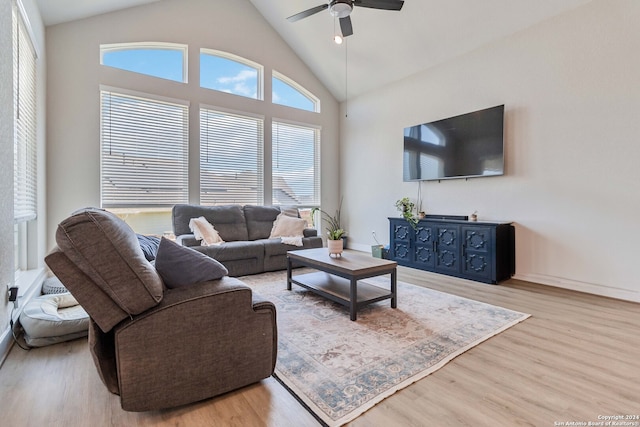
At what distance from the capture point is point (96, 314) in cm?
132

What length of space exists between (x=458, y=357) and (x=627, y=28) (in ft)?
12.4

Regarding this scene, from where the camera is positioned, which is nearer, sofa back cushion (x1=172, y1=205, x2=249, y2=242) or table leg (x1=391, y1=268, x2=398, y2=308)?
table leg (x1=391, y1=268, x2=398, y2=308)

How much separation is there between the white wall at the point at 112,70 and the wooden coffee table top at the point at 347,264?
2.73 m

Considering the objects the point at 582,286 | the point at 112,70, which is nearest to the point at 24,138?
the point at 112,70

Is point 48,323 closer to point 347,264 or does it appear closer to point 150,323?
point 150,323

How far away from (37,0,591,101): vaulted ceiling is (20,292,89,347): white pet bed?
331cm

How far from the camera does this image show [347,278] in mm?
2596

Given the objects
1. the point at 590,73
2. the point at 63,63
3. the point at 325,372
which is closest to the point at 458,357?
the point at 325,372

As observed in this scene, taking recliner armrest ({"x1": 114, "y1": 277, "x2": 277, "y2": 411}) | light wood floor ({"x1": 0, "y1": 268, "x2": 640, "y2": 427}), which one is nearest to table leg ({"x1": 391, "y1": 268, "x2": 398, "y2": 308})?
light wood floor ({"x1": 0, "y1": 268, "x2": 640, "y2": 427})

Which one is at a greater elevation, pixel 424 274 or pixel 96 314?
pixel 96 314

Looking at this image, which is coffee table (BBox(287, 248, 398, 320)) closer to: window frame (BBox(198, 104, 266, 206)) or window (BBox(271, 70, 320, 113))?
window frame (BBox(198, 104, 266, 206))

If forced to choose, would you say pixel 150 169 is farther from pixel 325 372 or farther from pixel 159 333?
pixel 325 372

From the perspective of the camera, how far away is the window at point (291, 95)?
18.9ft

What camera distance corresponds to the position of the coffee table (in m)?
2.59
